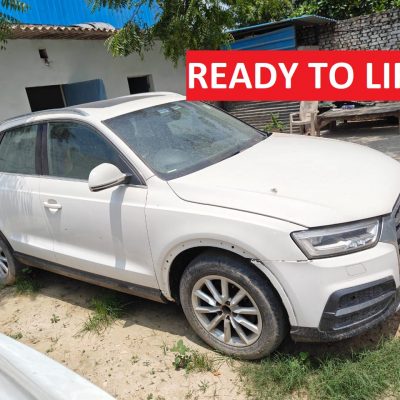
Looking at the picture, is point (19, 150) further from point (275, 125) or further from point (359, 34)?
point (359, 34)

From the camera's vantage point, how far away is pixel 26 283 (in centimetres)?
403

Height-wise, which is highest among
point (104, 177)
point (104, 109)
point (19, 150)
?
point (104, 109)

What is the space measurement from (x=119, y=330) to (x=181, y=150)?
4.71 ft

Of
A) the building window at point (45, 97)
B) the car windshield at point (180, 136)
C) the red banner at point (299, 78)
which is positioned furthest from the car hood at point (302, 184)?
the building window at point (45, 97)

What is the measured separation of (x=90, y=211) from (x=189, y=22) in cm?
441

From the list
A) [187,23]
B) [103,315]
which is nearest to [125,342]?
[103,315]

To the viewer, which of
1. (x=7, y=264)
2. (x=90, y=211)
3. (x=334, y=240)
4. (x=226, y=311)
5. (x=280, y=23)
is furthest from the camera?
(x=280, y=23)

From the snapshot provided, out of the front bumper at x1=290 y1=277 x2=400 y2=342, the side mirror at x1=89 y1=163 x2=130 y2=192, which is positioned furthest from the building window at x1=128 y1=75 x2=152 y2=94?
the front bumper at x1=290 y1=277 x2=400 y2=342

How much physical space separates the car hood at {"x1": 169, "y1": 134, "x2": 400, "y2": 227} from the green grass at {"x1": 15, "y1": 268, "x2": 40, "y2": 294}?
2.19m

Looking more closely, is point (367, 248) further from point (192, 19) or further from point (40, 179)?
point (192, 19)

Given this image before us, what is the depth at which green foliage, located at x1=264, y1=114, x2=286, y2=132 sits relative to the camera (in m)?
10.9

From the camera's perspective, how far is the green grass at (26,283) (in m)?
3.96

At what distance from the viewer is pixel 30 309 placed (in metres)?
3.66

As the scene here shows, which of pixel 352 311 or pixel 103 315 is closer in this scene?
pixel 352 311
